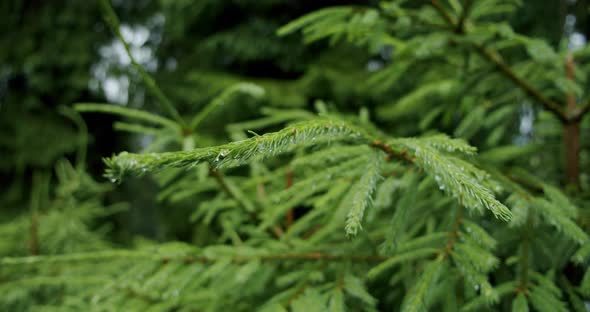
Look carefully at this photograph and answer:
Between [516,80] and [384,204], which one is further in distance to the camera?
[516,80]

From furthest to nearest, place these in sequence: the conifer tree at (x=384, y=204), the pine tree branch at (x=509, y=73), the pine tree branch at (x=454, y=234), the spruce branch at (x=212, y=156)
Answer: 1. the pine tree branch at (x=509, y=73)
2. the pine tree branch at (x=454, y=234)
3. the conifer tree at (x=384, y=204)
4. the spruce branch at (x=212, y=156)

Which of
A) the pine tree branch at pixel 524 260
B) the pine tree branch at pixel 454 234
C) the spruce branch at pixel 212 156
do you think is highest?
the spruce branch at pixel 212 156

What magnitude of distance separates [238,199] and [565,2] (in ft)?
9.72

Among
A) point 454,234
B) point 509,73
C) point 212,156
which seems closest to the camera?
point 212,156

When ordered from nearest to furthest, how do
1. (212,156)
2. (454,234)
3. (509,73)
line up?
(212,156) → (454,234) → (509,73)

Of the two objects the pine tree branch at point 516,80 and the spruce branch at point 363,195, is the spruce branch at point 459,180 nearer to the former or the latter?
the spruce branch at point 363,195

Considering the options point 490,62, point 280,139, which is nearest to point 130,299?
point 280,139

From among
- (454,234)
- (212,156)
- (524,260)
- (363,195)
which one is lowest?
(524,260)

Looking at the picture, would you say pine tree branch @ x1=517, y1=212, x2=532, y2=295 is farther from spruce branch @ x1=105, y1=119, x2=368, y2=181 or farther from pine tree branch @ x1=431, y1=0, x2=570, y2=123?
spruce branch @ x1=105, y1=119, x2=368, y2=181

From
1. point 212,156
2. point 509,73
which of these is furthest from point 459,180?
point 509,73

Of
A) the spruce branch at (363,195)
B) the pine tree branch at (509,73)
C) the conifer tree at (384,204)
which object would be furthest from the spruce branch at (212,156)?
the pine tree branch at (509,73)

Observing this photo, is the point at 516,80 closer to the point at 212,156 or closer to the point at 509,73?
the point at 509,73

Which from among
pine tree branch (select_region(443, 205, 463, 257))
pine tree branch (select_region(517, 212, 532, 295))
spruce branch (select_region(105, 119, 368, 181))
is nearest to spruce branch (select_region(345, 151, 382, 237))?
spruce branch (select_region(105, 119, 368, 181))

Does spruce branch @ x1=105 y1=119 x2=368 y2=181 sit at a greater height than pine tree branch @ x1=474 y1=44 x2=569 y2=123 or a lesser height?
greater
